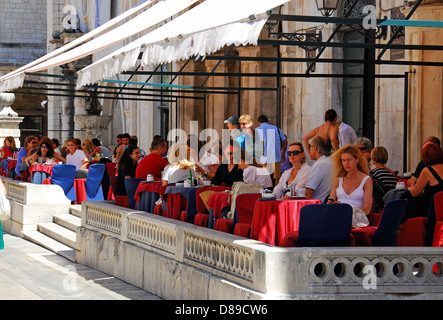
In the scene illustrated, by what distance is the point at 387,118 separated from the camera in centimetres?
1488

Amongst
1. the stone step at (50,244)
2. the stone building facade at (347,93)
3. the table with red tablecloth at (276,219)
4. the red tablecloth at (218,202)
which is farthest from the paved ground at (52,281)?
the stone building facade at (347,93)

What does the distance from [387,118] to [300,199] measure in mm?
5882

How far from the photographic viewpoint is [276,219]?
9078 millimetres

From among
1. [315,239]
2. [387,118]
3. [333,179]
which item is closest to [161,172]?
[387,118]

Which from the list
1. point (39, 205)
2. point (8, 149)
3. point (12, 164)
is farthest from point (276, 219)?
point (8, 149)

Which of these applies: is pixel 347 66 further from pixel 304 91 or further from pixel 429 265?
pixel 429 265

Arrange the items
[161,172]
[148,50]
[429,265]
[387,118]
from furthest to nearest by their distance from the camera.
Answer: [387,118], [161,172], [148,50], [429,265]

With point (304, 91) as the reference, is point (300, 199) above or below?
below

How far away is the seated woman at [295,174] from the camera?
1008 cm

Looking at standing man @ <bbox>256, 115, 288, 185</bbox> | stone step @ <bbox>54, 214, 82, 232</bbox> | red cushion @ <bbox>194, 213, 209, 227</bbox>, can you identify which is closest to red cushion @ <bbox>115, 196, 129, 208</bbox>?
standing man @ <bbox>256, 115, 288, 185</bbox>

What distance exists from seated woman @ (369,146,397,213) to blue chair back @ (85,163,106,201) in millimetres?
8237

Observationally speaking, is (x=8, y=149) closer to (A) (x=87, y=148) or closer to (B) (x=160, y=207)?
(A) (x=87, y=148)
